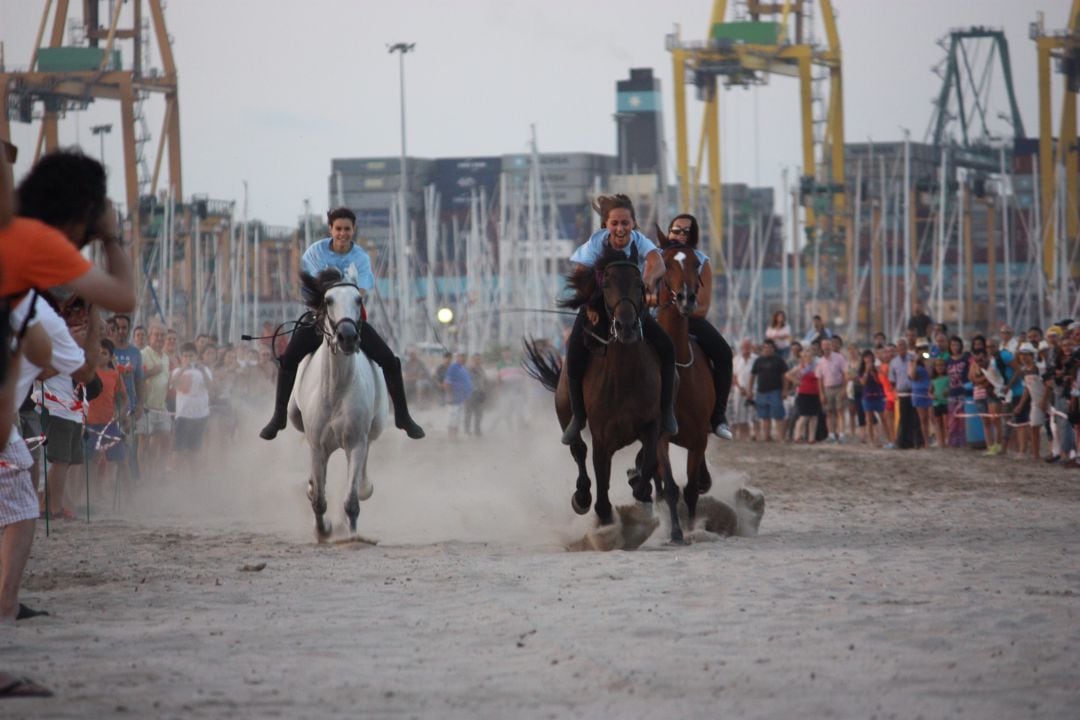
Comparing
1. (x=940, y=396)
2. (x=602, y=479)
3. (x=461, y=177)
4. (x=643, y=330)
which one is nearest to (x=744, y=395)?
(x=940, y=396)

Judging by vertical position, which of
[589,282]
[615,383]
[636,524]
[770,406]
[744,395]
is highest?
[589,282]

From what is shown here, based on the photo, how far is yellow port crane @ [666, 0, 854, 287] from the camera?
73.8 metres

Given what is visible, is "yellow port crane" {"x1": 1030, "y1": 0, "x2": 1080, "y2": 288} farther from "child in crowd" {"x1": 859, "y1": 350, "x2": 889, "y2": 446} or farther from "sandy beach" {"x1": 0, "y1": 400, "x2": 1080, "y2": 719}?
"sandy beach" {"x1": 0, "y1": 400, "x2": 1080, "y2": 719}

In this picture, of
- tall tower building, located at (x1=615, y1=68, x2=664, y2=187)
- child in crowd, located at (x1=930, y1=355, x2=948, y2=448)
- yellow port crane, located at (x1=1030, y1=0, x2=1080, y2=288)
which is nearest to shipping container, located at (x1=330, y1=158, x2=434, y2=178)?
tall tower building, located at (x1=615, y1=68, x2=664, y2=187)

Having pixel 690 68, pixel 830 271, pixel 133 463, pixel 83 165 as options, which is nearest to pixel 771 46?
pixel 690 68

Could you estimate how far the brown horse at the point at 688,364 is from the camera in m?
11.3

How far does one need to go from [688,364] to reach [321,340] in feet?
9.71

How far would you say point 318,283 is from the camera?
38.5 feet

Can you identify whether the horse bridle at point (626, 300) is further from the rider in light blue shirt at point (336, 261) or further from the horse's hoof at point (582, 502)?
the rider in light blue shirt at point (336, 261)

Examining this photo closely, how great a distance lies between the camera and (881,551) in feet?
34.1

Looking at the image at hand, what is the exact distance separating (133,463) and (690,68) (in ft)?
199

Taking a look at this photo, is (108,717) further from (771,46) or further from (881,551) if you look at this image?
(771,46)

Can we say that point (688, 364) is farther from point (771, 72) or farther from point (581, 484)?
point (771, 72)

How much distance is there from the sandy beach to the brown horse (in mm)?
656
